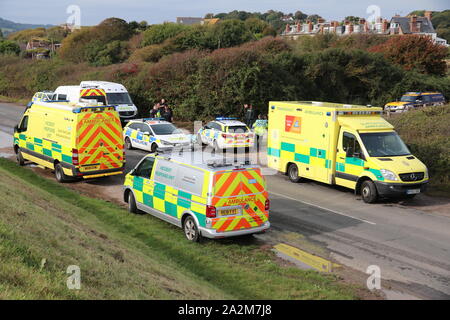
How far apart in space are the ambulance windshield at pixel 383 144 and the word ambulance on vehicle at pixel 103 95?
18145mm

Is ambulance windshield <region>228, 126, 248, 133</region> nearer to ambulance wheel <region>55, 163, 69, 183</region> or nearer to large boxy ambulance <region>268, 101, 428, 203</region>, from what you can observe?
large boxy ambulance <region>268, 101, 428, 203</region>

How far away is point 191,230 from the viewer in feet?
35.9

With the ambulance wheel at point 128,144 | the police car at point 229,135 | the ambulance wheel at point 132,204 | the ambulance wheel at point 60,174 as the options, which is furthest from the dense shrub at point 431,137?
the ambulance wheel at point 60,174

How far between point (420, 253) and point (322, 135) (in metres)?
6.22

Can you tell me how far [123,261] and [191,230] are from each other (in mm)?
2968

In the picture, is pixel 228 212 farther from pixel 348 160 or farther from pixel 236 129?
pixel 236 129

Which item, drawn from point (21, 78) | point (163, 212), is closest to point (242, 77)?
point (163, 212)

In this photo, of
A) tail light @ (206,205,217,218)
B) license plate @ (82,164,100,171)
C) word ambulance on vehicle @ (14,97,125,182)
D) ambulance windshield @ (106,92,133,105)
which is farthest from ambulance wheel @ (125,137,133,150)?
tail light @ (206,205,217,218)

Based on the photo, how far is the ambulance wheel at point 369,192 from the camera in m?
14.7

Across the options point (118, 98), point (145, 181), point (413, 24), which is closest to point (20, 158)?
point (145, 181)

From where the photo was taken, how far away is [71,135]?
52.3 feet

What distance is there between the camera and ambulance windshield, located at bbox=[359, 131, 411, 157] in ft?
49.5

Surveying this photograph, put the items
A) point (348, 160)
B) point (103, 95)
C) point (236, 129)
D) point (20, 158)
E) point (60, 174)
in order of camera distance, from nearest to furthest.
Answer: point (348, 160) → point (60, 174) → point (20, 158) → point (236, 129) → point (103, 95)
